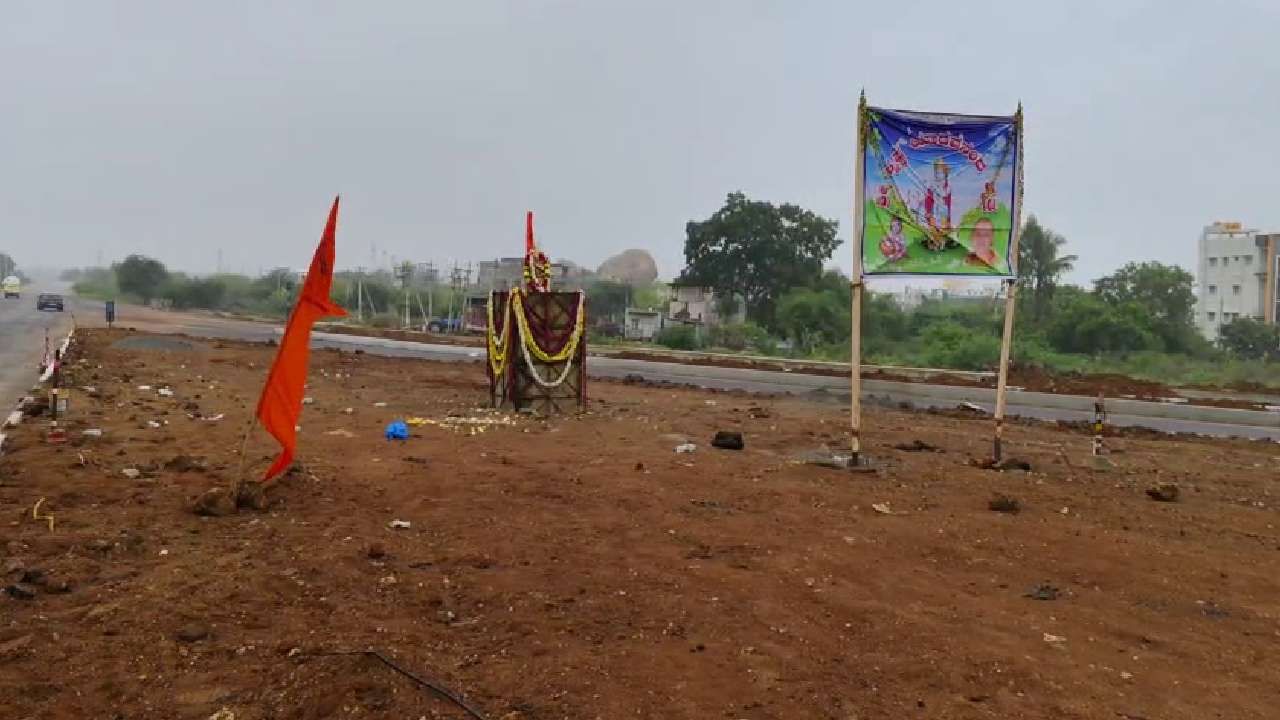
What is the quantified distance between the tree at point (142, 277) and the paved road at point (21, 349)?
4404 cm

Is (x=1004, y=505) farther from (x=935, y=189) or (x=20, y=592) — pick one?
(x=20, y=592)

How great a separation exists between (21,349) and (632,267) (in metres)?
76.5

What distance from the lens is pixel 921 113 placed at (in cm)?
967

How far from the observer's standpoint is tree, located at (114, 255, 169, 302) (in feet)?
267

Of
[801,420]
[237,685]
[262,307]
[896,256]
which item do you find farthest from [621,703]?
[262,307]

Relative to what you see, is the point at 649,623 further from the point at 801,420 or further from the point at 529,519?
the point at 801,420

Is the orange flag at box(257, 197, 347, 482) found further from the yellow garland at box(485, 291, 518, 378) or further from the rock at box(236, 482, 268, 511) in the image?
the yellow garland at box(485, 291, 518, 378)

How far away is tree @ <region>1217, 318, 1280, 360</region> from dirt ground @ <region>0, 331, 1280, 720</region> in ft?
128

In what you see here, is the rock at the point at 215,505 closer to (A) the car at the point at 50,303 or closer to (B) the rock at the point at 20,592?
(B) the rock at the point at 20,592

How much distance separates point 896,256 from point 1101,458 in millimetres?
4510

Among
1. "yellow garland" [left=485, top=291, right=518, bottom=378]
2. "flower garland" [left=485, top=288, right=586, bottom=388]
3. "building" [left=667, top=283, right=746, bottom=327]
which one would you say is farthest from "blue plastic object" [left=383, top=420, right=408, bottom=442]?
"building" [left=667, top=283, right=746, bottom=327]

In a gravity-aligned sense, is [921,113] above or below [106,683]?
above

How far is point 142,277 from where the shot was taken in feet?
268

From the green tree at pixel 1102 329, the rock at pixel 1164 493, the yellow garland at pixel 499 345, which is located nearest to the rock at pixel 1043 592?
the rock at pixel 1164 493
